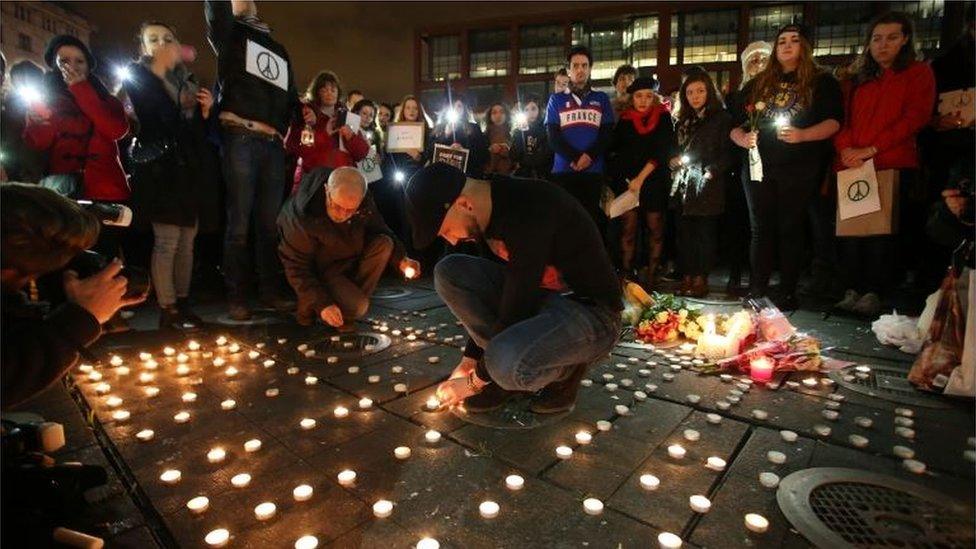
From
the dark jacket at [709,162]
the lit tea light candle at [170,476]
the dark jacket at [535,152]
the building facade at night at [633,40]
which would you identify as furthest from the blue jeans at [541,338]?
the building facade at night at [633,40]

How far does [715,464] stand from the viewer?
2.01 metres

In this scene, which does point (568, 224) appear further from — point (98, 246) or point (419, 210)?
point (98, 246)

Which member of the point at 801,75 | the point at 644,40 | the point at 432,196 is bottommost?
the point at 432,196

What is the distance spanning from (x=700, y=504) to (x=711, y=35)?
3075 centimetres

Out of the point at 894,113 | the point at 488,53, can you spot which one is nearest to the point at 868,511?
the point at 894,113

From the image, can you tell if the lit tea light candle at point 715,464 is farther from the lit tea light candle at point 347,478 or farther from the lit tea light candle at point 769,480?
the lit tea light candle at point 347,478

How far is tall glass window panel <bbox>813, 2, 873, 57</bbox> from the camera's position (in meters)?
24.2

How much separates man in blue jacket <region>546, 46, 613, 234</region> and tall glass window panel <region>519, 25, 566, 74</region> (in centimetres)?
2681

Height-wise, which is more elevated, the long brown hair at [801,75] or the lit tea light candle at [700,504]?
the long brown hair at [801,75]

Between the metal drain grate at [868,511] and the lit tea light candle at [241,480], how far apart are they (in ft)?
6.29

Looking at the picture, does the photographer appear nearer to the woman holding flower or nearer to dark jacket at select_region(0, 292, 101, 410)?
dark jacket at select_region(0, 292, 101, 410)

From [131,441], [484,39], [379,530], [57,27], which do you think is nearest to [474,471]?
[379,530]

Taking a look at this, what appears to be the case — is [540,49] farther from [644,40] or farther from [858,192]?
[858,192]

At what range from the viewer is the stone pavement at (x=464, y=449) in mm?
1650
